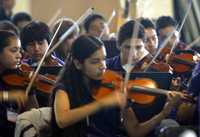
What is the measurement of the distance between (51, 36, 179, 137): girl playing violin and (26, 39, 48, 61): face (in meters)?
0.73

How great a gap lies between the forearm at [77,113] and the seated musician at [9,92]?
433 millimetres

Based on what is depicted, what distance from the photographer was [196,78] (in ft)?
7.49

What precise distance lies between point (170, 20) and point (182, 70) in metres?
1.03

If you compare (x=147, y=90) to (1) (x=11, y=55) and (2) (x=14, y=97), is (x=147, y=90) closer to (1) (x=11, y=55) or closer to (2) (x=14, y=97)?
(2) (x=14, y=97)

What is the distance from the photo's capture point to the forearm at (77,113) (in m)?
2.05

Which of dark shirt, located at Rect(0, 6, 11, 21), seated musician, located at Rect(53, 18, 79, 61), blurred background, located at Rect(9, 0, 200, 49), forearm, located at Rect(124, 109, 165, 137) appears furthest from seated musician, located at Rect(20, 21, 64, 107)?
dark shirt, located at Rect(0, 6, 11, 21)

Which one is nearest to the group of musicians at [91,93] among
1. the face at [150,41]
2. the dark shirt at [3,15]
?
the face at [150,41]

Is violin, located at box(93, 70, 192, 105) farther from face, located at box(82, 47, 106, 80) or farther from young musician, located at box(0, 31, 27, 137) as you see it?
young musician, located at box(0, 31, 27, 137)

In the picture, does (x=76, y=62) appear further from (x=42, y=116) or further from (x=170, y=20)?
(x=170, y=20)

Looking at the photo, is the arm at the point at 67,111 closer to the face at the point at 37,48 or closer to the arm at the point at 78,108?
the arm at the point at 78,108

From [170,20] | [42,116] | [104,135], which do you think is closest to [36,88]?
[42,116]

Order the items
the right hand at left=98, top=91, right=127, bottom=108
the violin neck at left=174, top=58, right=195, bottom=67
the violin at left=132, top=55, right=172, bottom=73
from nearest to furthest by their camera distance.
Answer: the right hand at left=98, top=91, right=127, bottom=108, the violin at left=132, top=55, right=172, bottom=73, the violin neck at left=174, top=58, right=195, bottom=67

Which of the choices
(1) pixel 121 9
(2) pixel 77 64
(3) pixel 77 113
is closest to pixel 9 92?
(2) pixel 77 64

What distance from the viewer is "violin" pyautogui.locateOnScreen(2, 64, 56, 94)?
2.56 meters
